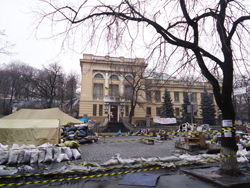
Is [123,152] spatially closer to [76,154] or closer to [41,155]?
[76,154]

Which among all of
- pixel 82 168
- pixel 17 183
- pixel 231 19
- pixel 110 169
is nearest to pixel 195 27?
pixel 231 19

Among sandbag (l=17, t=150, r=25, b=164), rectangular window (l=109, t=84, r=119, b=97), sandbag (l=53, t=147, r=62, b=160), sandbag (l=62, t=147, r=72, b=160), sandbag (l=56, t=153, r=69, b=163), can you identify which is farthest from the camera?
rectangular window (l=109, t=84, r=119, b=97)

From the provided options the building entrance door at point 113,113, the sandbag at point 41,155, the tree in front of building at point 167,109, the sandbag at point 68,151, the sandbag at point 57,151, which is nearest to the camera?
the sandbag at point 41,155

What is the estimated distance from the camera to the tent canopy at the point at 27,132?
33.1ft

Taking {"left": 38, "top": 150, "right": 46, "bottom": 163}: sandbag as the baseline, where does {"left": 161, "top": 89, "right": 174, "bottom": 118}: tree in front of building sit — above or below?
above

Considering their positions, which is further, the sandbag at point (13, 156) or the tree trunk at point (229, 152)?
the sandbag at point (13, 156)

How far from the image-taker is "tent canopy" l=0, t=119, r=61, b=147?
33.1 ft

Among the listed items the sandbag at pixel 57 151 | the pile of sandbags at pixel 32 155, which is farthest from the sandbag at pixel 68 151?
the sandbag at pixel 57 151

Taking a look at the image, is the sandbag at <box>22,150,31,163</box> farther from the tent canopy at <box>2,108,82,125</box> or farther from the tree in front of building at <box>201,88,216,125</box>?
the tree in front of building at <box>201,88,216,125</box>

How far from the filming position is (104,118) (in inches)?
1323

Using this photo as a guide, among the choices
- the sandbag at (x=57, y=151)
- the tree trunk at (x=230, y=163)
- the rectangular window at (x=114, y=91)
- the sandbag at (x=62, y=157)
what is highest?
the rectangular window at (x=114, y=91)

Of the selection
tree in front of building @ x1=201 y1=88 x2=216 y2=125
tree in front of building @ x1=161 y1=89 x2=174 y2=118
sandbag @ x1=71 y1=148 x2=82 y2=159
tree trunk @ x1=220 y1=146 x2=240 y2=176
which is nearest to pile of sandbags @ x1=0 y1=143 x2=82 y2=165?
sandbag @ x1=71 y1=148 x2=82 y2=159

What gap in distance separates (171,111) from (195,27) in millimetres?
29211

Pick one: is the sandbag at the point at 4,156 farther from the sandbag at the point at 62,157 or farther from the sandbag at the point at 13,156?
the sandbag at the point at 62,157
